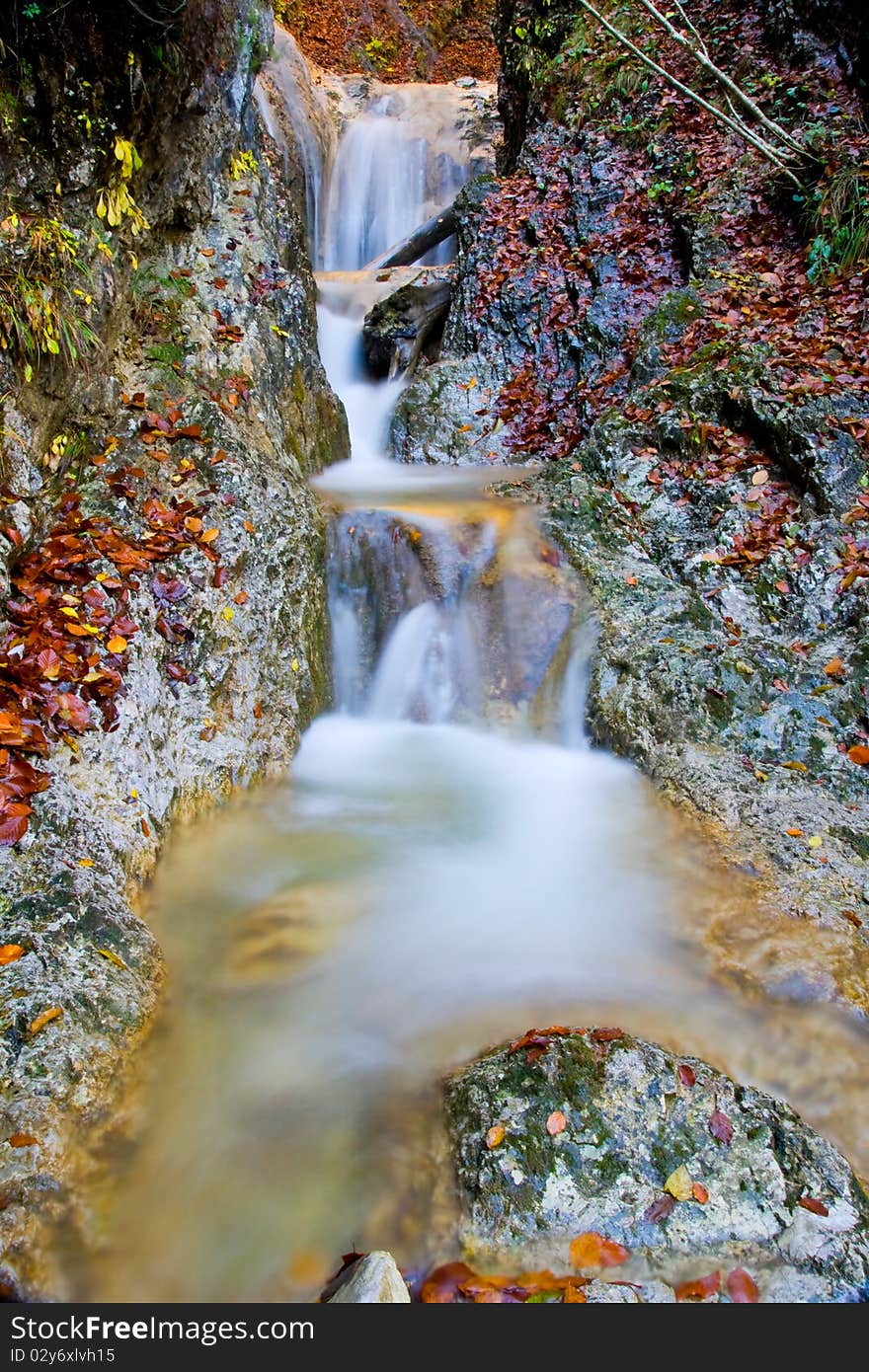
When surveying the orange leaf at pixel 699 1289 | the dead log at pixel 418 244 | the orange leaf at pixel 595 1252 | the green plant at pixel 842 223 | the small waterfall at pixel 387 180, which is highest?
the small waterfall at pixel 387 180

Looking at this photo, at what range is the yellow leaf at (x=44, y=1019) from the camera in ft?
7.92

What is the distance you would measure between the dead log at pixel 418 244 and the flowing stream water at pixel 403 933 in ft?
23.4

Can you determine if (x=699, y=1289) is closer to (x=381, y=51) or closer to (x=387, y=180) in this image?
(x=387, y=180)

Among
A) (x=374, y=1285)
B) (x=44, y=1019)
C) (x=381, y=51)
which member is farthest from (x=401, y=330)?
(x=381, y=51)

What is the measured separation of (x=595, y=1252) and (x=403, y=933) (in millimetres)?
1576

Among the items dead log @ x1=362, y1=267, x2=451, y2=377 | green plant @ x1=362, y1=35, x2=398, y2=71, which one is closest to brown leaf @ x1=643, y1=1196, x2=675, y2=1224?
dead log @ x1=362, y1=267, x2=451, y2=377

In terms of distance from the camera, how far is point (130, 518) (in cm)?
443

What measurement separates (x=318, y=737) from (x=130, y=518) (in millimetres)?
1738

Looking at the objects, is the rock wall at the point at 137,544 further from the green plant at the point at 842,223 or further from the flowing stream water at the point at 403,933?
the green plant at the point at 842,223

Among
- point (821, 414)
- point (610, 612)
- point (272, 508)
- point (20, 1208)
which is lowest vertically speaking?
point (20, 1208)

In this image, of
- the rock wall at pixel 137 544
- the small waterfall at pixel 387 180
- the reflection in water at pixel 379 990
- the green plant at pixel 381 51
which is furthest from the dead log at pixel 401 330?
the green plant at pixel 381 51

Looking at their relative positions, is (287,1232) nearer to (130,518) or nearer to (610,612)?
(130,518)

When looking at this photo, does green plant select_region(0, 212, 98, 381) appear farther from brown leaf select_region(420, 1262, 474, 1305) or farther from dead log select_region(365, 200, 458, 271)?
dead log select_region(365, 200, 458, 271)

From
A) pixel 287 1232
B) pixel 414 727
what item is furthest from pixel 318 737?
pixel 287 1232
